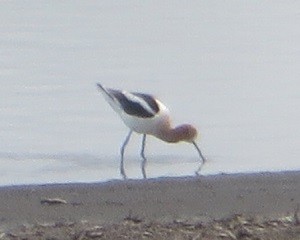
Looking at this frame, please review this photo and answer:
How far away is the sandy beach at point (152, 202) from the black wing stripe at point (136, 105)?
7.67 feet

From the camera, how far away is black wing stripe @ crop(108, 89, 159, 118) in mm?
13344

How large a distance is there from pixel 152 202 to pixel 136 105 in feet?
11.8

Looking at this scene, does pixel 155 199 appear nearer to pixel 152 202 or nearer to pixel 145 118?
pixel 152 202

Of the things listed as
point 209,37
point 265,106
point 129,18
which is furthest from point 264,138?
point 129,18

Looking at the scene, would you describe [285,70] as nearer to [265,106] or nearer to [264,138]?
[265,106]

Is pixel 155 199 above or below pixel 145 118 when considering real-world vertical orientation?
below

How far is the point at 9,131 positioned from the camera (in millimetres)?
14125

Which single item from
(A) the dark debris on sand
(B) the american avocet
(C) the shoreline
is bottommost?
(A) the dark debris on sand

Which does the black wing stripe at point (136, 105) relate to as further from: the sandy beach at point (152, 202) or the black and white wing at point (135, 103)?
the sandy beach at point (152, 202)

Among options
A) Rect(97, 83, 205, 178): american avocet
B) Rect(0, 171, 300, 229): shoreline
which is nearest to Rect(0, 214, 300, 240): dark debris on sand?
Rect(0, 171, 300, 229): shoreline

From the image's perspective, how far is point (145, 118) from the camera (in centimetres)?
1360

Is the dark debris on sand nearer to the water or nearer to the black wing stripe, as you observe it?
the water

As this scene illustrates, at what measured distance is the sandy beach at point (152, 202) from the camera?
8.89 metres

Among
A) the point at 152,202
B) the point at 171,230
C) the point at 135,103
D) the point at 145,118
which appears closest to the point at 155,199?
the point at 152,202
